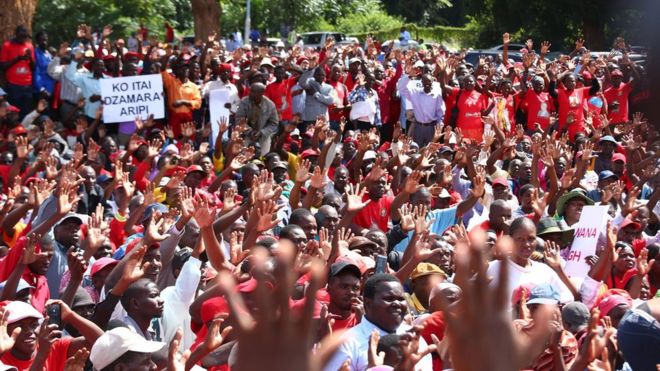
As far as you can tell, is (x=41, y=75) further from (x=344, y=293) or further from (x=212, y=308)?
(x=344, y=293)

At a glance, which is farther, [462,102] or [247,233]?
[462,102]

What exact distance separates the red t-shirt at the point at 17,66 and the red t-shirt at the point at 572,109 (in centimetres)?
690

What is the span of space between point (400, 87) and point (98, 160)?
5049mm

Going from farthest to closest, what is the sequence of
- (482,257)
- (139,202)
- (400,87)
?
1. (400,87)
2. (139,202)
3. (482,257)

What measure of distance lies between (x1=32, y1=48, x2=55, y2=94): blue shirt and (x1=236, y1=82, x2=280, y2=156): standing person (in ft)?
10.0

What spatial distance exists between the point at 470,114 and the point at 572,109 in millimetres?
1458

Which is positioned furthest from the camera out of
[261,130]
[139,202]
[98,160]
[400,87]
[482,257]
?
[400,87]

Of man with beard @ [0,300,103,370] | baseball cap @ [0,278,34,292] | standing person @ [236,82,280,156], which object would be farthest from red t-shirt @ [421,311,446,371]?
standing person @ [236,82,280,156]

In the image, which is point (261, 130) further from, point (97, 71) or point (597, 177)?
point (597, 177)

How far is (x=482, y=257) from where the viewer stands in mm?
1648

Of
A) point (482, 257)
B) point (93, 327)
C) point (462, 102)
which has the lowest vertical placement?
point (462, 102)

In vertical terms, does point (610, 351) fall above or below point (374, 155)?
above

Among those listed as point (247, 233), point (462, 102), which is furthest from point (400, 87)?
point (247, 233)

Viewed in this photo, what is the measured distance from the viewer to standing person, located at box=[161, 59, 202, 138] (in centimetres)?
1350
